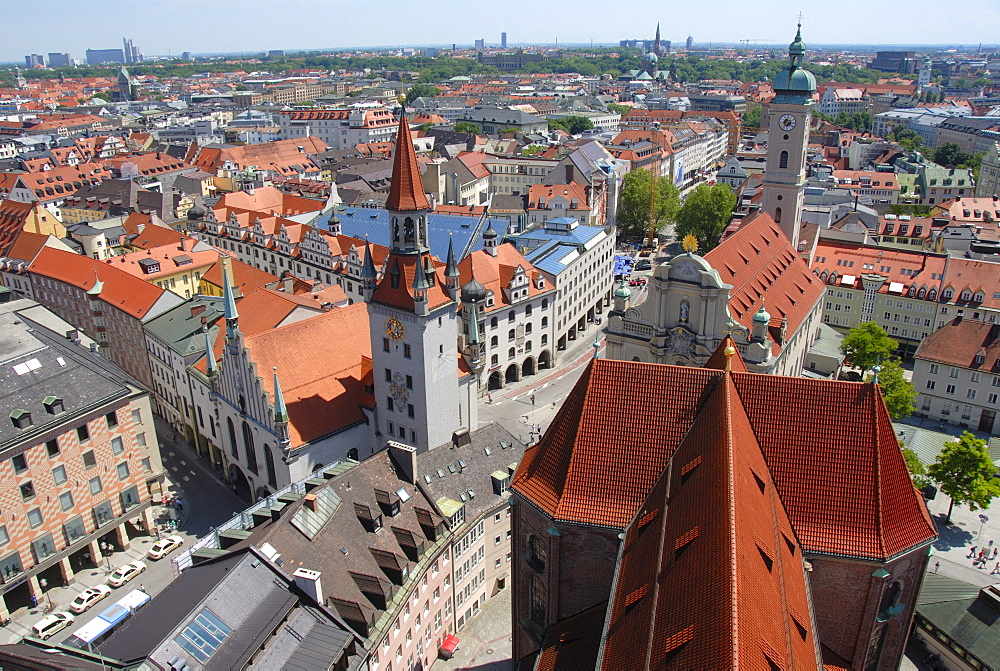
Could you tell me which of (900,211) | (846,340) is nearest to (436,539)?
(846,340)

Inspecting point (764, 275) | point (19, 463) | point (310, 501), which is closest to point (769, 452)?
point (310, 501)

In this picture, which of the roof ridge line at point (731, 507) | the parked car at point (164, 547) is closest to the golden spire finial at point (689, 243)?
the roof ridge line at point (731, 507)

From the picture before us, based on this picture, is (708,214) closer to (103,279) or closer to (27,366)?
(103,279)

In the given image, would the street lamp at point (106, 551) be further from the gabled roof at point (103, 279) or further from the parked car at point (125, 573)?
the gabled roof at point (103, 279)

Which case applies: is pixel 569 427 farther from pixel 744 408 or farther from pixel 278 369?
pixel 278 369

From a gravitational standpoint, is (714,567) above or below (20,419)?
above

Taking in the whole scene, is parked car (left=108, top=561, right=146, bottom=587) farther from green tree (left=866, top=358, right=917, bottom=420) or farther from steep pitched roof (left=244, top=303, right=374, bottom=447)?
green tree (left=866, top=358, right=917, bottom=420)

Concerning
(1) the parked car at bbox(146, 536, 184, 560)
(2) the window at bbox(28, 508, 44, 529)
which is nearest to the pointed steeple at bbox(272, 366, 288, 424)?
(1) the parked car at bbox(146, 536, 184, 560)
